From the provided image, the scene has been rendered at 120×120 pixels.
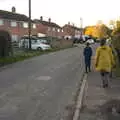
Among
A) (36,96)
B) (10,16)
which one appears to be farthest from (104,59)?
(10,16)

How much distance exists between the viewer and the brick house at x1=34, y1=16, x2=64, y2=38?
11500 cm

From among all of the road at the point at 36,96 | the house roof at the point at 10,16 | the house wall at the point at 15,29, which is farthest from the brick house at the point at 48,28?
the road at the point at 36,96

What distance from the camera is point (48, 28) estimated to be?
4808 inches

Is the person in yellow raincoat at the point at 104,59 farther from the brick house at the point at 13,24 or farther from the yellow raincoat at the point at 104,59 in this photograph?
the brick house at the point at 13,24

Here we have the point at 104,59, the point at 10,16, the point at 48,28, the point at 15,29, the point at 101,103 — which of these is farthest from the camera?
the point at 48,28

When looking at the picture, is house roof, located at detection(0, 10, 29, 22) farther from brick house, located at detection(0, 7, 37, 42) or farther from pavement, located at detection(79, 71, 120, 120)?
pavement, located at detection(79, 71, 120, 120)

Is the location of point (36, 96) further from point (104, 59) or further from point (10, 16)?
point (10, 16)

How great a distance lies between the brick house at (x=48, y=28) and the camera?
377ft

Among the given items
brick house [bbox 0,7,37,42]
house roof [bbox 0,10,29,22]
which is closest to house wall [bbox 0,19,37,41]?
brick house [bbox 0,7,37,42]

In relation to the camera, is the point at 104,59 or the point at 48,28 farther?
the point at 48,28

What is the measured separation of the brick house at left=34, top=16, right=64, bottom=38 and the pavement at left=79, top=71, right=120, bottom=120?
95.2 metres

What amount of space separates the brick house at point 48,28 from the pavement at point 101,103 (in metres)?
95.2

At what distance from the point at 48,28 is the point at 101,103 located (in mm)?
110275

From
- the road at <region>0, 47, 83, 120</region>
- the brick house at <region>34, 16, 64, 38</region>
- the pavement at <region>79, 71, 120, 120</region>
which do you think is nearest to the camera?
the pavement at <region>79, 71, 120, 120</region>
